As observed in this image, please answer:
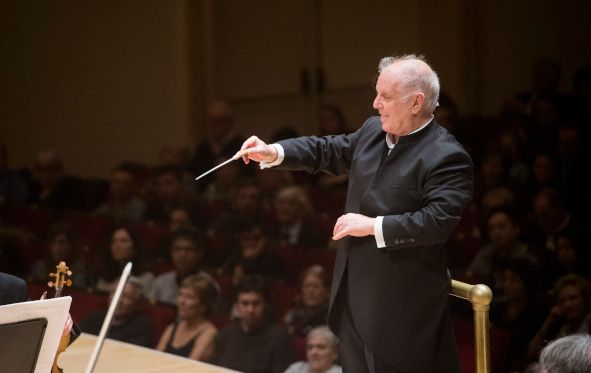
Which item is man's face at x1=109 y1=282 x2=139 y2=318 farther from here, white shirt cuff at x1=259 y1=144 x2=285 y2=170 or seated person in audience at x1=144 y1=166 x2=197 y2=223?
white shirt cuff at x1=259 y1=144 x2=285 y2=170

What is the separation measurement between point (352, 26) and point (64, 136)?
231 centimetres

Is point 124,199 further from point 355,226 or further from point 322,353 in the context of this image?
point 355,226

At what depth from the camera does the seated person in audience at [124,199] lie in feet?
20.9

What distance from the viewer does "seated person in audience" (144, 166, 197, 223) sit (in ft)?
20.2

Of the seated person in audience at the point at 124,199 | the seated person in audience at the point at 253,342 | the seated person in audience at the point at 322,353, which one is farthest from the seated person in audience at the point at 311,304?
the seated person in audience at the point at 124,199

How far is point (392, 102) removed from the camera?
8.23ft

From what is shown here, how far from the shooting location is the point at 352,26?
25.2ft

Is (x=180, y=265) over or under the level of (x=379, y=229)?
under

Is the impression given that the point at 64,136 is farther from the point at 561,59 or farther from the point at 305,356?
the point at 305,356

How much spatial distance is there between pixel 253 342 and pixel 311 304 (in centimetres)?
32

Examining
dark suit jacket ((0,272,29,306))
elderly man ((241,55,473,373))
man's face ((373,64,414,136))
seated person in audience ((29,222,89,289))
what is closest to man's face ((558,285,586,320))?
elderly man ((241,55,473,373))

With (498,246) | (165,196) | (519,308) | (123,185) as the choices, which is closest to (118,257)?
(165,196)

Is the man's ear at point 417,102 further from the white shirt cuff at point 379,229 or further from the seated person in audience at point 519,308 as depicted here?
the seated person in audience at point 519,308

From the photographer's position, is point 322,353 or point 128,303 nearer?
point 322,353
